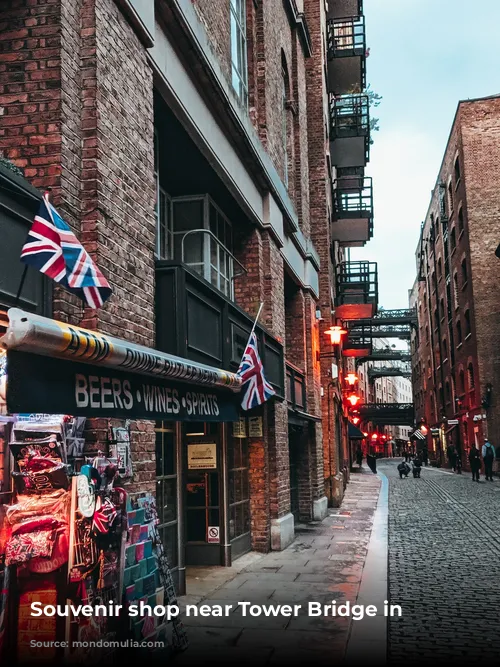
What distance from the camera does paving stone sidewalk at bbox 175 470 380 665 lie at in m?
5.92

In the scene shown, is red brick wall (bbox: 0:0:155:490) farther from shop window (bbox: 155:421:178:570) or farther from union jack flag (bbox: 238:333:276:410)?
union jack flag (bbox: 238:333:276:410)

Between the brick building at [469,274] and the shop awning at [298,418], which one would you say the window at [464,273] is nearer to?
the brick building at [469,274]

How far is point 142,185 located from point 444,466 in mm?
43724

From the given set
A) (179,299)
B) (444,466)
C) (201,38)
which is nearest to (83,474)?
(179,299)

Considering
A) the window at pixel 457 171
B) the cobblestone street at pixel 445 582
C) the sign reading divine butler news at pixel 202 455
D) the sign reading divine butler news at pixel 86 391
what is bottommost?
the cobblestone street at pixel 445 582

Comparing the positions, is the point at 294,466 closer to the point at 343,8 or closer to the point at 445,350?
the point at 343,8

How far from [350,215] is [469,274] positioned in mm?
9478

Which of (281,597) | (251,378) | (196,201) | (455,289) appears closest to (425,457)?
(455,289)

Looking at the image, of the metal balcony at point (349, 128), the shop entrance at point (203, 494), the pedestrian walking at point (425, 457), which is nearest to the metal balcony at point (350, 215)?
the metal balcony at point (349, 128)

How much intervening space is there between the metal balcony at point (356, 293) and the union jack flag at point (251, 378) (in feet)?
59.0

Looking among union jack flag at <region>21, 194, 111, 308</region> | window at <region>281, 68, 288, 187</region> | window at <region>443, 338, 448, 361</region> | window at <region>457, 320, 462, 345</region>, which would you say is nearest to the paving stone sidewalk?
union jack flag at <region>21, 194, 111, 308</region>

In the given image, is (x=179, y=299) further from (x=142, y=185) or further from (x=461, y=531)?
(x=461, y=531)

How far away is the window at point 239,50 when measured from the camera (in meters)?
11.6

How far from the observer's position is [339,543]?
489 inches
